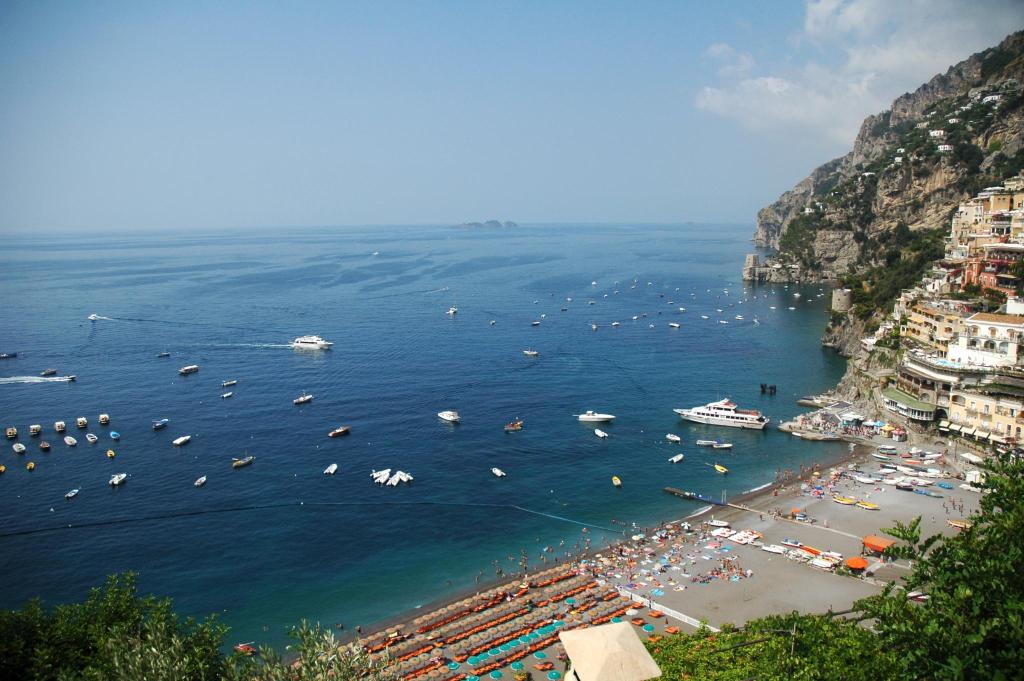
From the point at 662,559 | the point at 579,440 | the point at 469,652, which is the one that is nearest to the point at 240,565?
the point at 469,652

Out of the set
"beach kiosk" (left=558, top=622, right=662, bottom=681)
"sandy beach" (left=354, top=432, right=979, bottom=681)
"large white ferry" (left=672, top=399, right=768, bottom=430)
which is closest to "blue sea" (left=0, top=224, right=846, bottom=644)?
"large white ferry" (left=672, top=399, right=768, bottom=430)

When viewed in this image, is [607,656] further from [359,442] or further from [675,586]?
[359,442]

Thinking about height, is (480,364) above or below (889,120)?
below

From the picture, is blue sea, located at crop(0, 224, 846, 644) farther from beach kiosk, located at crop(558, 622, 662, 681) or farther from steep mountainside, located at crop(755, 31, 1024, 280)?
steep mountainside, located at crop(755, 31, 1024, 280)

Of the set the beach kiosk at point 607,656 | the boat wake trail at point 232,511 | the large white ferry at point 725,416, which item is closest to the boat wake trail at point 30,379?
the boat wake trail at point 232,511

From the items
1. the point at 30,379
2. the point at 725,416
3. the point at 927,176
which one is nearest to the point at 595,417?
the point at 725,416

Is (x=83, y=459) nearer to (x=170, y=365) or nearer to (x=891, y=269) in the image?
(x=170, y=365)

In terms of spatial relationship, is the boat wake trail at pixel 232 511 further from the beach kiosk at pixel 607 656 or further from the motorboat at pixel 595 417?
the beach kiosk at pixel 607 656
